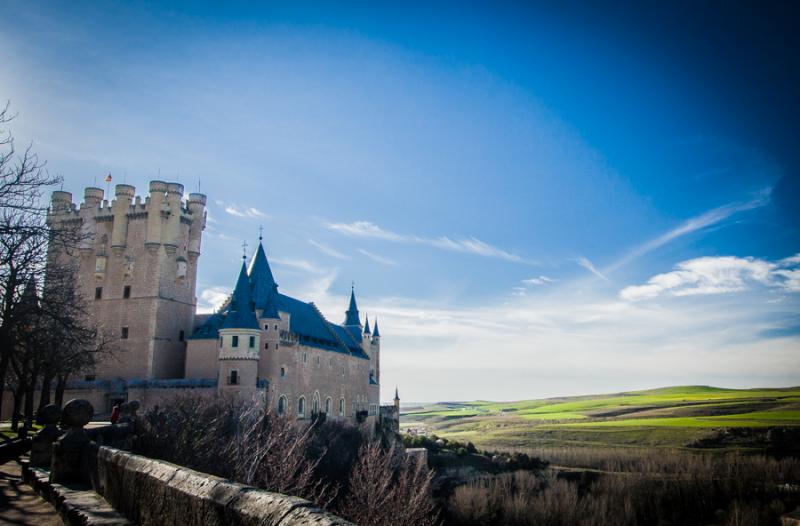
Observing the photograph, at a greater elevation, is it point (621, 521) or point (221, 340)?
point (221, 340)

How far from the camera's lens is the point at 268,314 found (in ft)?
→ 161

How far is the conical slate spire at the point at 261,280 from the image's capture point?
5009cm

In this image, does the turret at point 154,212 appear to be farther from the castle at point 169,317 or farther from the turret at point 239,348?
the turret at point 239,348

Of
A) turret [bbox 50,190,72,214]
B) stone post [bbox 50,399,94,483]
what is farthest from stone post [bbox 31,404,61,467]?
turret [bbox 50,190,72,214]

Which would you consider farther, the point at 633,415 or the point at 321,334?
the point at 633,415

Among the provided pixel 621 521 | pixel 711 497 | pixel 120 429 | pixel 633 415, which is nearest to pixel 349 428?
pixel 621 521

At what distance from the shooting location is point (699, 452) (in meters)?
57.8

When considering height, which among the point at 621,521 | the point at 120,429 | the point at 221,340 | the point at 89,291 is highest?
the point at 89,291

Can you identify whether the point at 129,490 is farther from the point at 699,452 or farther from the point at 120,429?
the point at 699,452

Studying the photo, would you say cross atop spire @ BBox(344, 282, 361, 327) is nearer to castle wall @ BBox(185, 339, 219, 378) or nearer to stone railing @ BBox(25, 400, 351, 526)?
castle wall @ BBox(185, 339, 219, 378)

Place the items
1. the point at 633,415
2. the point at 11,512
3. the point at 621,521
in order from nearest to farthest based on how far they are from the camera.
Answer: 1. the point at 11,512
2. the point at 621,521
3. the point at 633,415

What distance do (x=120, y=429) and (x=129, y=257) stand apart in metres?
37.3

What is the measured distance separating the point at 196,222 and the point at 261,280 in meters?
7.68

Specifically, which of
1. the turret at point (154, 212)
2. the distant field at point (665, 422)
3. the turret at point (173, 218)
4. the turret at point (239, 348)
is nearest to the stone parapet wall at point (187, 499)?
the turret at point (239, 348)
